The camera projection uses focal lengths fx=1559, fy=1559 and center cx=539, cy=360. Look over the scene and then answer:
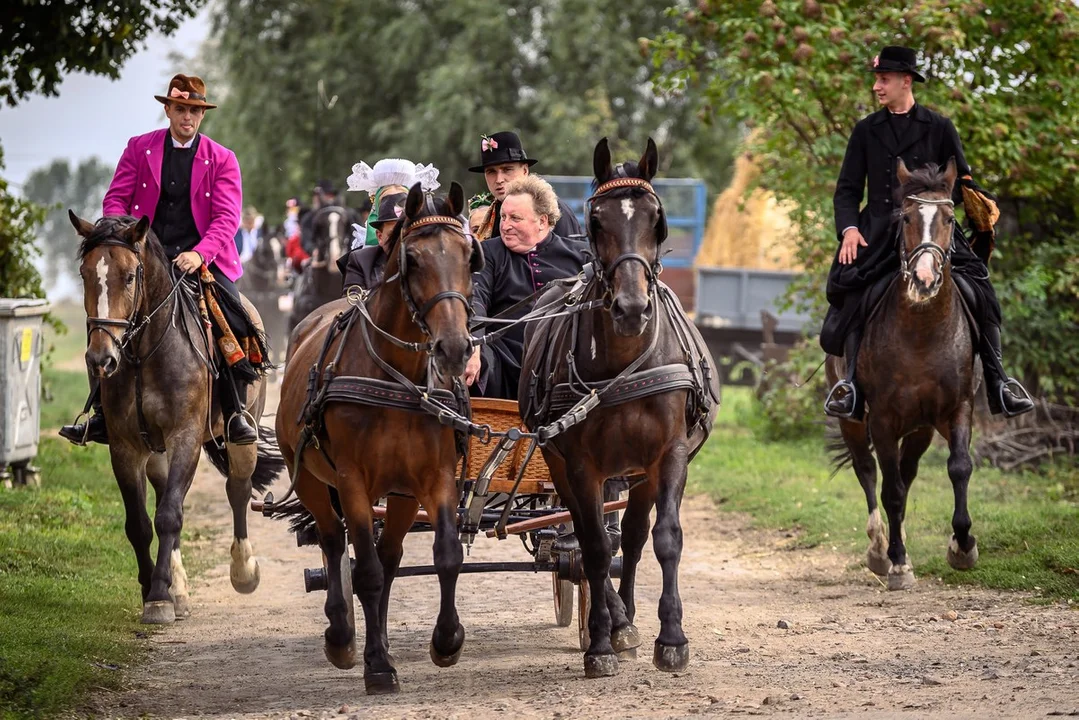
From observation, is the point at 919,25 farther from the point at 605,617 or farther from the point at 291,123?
the point at 291,123

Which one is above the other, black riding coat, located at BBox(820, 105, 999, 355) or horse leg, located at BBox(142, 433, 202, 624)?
black riding coat, located at BBox(820, 105, 999, 355)

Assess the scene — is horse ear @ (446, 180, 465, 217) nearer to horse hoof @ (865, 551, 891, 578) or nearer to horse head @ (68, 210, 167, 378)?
horse head @ (68, 210, 167, 378)

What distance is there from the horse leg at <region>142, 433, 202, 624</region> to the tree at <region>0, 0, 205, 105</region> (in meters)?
3.75

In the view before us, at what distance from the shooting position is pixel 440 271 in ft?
21.2

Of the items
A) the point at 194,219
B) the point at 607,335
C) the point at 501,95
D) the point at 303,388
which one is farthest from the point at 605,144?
the point at 501,95

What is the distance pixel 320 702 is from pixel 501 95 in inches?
1119

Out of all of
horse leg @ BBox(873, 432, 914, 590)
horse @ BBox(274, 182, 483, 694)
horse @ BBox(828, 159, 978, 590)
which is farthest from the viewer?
horse leg @ BBox(873, 432, 914, 590)

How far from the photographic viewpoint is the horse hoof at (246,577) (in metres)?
9.46

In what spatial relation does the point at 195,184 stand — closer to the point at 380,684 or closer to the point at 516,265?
the point at 516,265

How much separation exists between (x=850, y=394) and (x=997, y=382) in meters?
0.88

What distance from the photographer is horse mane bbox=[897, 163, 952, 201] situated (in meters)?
8.88

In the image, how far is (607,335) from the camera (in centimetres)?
720

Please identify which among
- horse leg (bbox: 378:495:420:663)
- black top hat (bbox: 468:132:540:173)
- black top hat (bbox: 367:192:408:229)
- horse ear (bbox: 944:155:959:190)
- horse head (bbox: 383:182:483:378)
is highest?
black top hat (bbox: 468:132:540:173)

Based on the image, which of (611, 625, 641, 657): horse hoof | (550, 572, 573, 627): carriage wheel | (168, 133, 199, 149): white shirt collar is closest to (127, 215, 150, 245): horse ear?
(168, 133, 199, 149): white shirt collar
